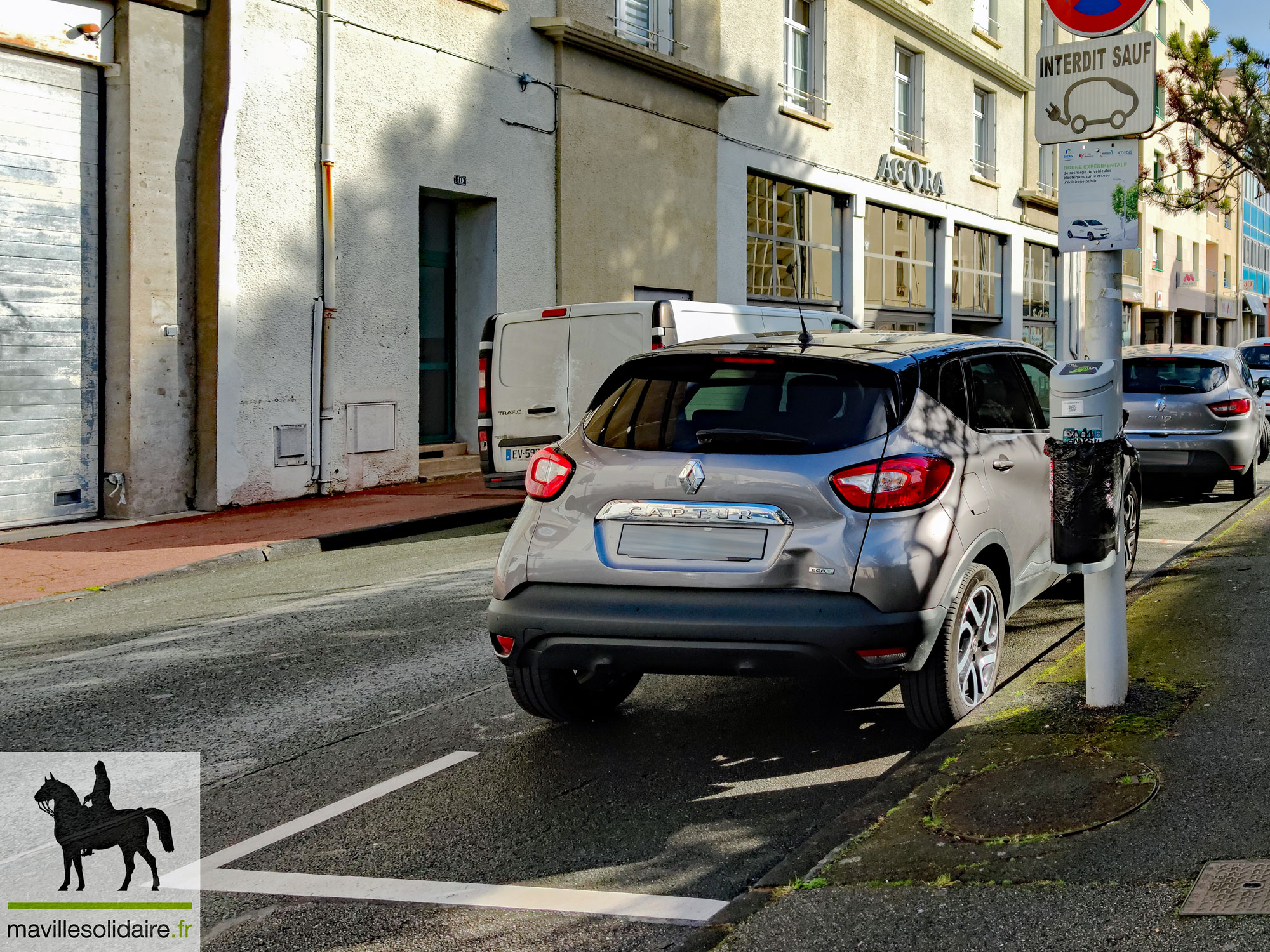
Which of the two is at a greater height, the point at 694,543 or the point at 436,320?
the point at 436,320

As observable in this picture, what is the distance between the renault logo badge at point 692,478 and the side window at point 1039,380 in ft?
8.10

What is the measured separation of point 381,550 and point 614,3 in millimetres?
11034

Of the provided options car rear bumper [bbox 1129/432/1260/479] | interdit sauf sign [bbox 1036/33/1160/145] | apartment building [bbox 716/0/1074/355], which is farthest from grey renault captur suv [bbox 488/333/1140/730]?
apartment building [bbox 716/0/1074/355]

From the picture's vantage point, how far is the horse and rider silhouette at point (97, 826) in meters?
4.04

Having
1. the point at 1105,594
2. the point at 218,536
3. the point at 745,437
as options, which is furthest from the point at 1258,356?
the point at 745,437

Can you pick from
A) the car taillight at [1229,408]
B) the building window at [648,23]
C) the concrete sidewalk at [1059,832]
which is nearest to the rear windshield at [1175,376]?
the car taillight at [1229,408]

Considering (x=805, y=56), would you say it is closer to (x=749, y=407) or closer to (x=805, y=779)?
(x=749, y=407)

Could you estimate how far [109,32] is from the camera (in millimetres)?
13102

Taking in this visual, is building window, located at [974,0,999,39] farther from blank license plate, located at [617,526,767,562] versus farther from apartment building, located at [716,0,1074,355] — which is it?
blank license plate, located at [617,526,767,562]

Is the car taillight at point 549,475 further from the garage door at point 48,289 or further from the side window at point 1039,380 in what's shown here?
the garage door at point 48,289

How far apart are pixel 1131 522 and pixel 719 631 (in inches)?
195

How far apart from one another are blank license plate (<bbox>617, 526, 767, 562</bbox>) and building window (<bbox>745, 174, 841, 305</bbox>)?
18.3m

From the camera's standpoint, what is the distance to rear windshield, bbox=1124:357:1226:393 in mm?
12828

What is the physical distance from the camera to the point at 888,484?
4703 millimetres
